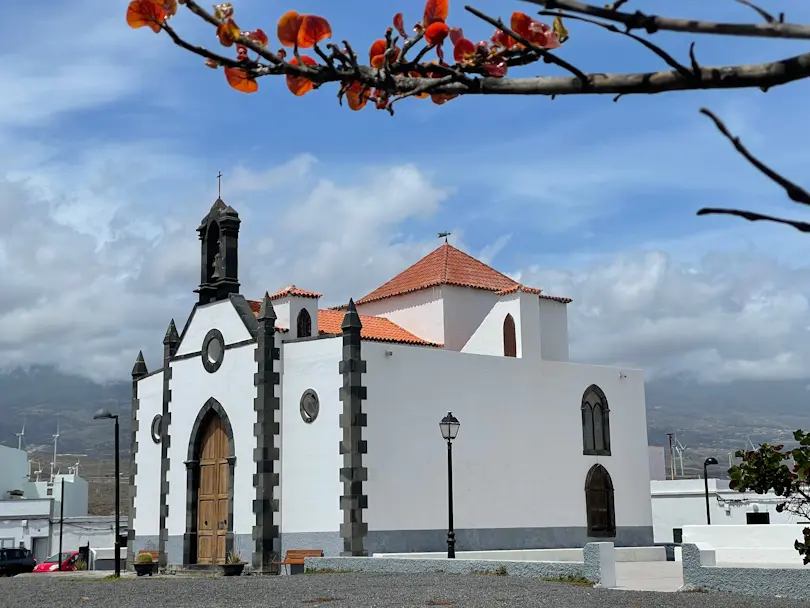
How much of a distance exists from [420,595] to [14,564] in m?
25.5

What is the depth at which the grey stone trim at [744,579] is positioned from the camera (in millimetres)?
15203

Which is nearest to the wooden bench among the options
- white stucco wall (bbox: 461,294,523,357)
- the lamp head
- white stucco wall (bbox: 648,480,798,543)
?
the lamp head

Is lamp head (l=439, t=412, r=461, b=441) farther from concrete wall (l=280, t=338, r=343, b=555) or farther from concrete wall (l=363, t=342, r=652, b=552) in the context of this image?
concrete wall (l=280, t=338, r=343, b=555)

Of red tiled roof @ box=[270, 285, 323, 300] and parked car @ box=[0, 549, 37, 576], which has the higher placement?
red tiled roof @ box=[270, 285, 323, 300]

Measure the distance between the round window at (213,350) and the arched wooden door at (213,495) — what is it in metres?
1.48

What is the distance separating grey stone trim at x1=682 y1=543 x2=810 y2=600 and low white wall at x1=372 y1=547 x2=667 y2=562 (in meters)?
3.82

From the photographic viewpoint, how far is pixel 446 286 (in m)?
31.8

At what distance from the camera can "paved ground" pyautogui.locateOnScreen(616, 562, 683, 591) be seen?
786 inches

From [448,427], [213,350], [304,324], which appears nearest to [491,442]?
[448,427]

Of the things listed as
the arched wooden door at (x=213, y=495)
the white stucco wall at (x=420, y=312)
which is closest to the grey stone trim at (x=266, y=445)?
the arched wooden door at (x=213, y=495)

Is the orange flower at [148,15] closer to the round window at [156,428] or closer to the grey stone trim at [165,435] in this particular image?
the grey stone trim at [165,435]

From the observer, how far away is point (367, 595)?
16.5 metres

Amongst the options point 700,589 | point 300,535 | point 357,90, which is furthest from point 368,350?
point 357,90

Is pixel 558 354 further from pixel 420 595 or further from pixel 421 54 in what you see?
pixel 421 54
